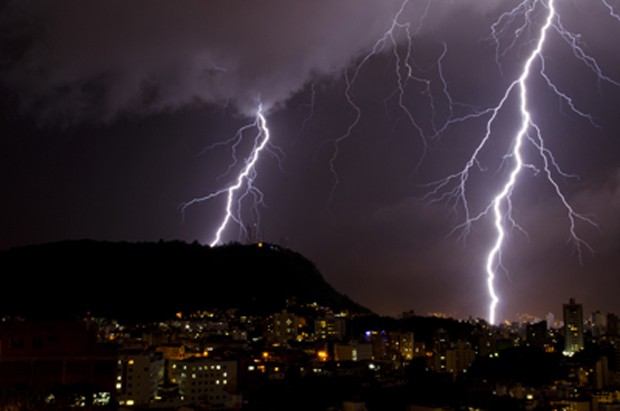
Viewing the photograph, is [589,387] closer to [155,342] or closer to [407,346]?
[407,346]

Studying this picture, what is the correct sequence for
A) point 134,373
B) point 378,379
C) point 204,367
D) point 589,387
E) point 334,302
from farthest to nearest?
point 334,302 < point 589,387 < point 378,379 < point 204,367 < point 134,373

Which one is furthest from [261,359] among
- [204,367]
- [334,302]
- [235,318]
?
[334,302]

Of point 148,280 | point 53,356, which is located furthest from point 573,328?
point 53,356

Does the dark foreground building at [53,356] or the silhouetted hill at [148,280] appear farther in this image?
the silhouetted hill at [148,280]

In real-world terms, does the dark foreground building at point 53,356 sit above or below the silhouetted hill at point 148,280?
below

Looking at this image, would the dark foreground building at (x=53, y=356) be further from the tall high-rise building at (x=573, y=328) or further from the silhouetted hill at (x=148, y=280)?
the tall high-rise building at (x=573, y=328)

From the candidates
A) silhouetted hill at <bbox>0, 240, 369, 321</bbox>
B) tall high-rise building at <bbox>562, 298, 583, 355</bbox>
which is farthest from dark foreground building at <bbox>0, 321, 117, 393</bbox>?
tall high-rise building at <bbox>562, 298, 583, 355</bbox>

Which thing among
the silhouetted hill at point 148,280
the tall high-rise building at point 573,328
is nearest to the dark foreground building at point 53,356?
the silhouetted hill at point 148,280

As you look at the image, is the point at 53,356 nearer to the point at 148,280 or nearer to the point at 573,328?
the point at 148,280
